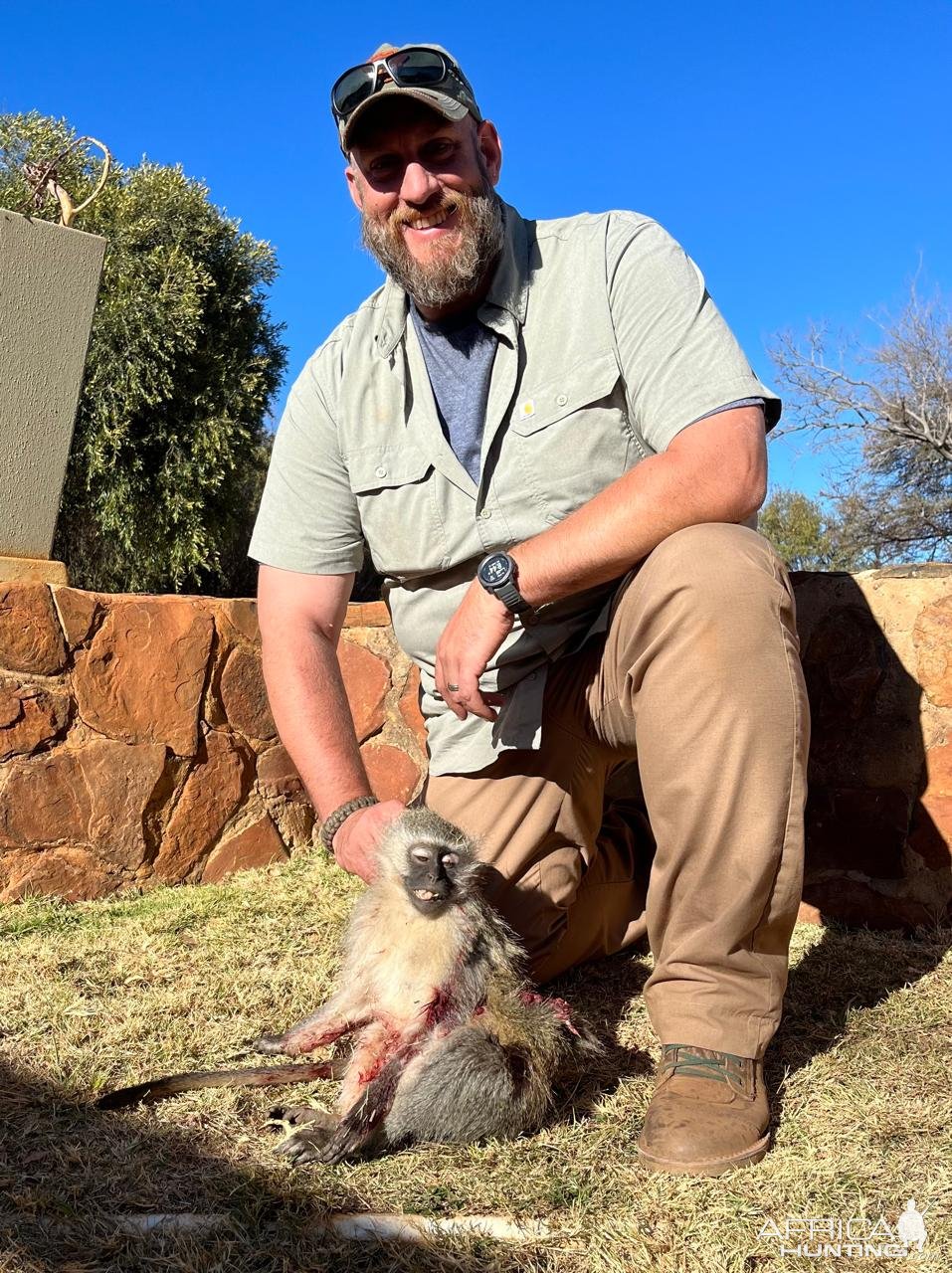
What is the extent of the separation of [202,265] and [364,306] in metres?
14.8

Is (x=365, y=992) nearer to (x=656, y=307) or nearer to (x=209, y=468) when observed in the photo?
(x=656, y=307)

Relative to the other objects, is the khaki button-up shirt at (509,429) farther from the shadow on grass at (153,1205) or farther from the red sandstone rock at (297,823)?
the red sandstone rock at (297,823)

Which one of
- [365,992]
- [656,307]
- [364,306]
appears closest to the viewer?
[365,992]

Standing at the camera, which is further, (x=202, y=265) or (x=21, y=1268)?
(x=202, y=265)

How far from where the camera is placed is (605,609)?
2562mm

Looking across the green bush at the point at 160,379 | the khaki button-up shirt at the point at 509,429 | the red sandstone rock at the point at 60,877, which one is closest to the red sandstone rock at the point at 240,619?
the red sandstone rock at the point at 60,877

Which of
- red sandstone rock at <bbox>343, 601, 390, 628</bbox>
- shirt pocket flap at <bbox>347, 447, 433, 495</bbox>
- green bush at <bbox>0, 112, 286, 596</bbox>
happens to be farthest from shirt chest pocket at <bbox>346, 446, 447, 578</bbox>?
green bush at <bbox>0, 112, 286, 596</bbox>

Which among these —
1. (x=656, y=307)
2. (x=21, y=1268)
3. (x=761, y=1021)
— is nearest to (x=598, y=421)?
(x=656, y=307)

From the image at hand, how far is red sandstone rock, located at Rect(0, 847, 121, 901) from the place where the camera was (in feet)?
11.8

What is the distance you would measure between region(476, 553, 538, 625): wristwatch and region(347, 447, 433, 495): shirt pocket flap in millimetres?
457

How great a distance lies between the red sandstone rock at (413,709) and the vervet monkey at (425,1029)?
1978 millimetres

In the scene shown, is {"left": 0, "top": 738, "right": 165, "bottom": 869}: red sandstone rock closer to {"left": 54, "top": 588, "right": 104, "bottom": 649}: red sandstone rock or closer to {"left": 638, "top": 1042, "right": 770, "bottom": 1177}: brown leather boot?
{"left": 54, "top": 588, "right": 104, "bottom": 649}: red sandstone rock

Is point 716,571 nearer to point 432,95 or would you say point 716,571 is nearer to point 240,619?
point 432,95

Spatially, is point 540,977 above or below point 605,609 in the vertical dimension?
below
